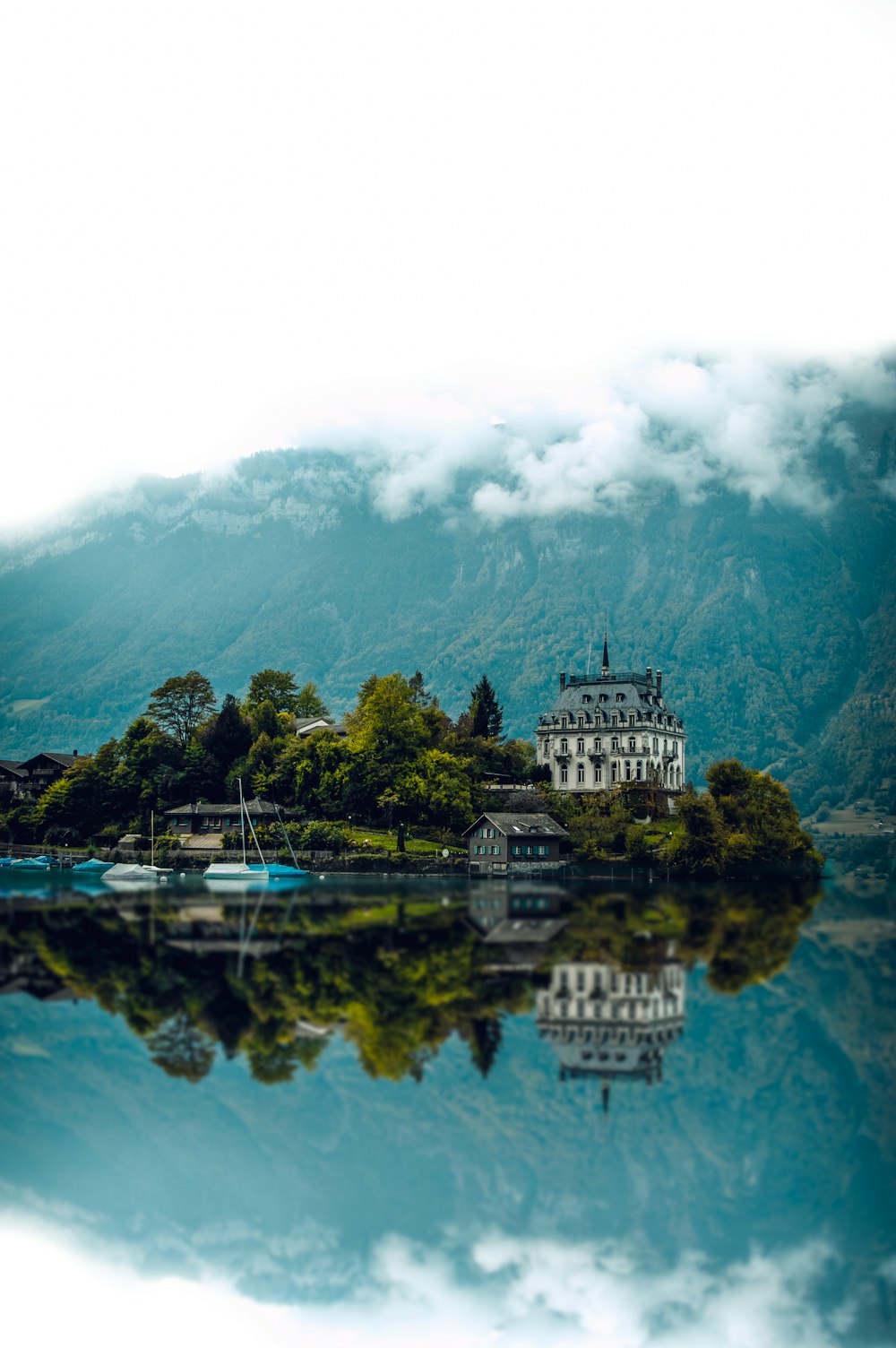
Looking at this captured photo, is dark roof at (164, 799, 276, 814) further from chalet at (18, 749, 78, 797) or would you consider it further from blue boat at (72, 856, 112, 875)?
chalet at (18, 749, 78, 797)

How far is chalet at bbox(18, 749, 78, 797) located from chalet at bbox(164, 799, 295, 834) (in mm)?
28879

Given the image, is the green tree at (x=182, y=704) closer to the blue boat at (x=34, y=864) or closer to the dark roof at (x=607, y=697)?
the blue boat at (x=34, y=864)

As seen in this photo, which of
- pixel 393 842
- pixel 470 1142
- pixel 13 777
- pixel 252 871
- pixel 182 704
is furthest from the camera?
pixel 13 777

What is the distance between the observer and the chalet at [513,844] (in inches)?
4065

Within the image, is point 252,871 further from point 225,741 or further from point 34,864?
point 225,741

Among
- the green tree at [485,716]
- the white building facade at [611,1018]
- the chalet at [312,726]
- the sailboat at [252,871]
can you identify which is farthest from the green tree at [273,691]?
the white building facade at [611,1018]

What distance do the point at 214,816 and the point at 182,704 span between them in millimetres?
21176

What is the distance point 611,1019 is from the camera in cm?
3362

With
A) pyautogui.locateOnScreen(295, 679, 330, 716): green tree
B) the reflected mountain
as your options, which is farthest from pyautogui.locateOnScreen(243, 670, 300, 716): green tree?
the reflected mountain

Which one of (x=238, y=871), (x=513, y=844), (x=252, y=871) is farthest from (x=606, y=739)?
(x=252, y=871)

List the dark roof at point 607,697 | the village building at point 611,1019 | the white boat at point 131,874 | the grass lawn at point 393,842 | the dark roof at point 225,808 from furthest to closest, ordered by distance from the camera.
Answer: the dark roof at point 607,697
the dark roof at point 225,808
the grass lawn at point 393,842
the white boat at point 131,874
the village building at point 611,1019

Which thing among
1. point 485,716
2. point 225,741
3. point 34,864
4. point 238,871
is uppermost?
point 485,716

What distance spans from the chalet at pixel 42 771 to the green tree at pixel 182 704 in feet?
50.7

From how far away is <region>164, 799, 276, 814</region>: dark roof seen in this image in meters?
112
